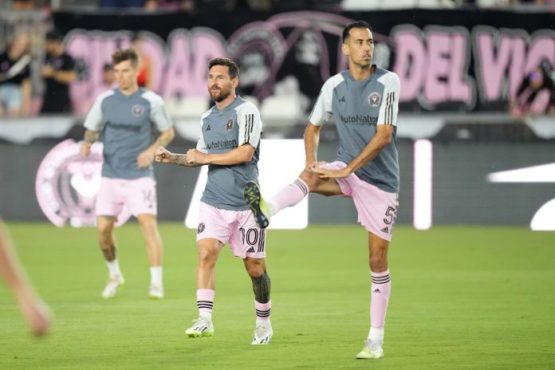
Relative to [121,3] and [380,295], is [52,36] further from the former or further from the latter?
[380,295]

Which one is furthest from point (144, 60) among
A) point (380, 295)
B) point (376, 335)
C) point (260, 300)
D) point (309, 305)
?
point (376, 335)

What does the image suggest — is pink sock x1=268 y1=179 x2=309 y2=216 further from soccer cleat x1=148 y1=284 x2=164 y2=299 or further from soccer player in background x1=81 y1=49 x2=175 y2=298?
soccer player in background x1=81 y1=49 x2=175 y2=298

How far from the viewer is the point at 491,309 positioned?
42.3 feet

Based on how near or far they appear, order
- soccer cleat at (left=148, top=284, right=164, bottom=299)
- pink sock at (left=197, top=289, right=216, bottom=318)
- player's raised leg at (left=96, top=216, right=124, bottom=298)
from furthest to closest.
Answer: player's raised leg at (left=96, top=216, right=124, bottom=298) < soccer cleat at (left=148, top=284, right=164, bottom=299) < pink sock at (left=197, top=289, right=216, bottom=318)

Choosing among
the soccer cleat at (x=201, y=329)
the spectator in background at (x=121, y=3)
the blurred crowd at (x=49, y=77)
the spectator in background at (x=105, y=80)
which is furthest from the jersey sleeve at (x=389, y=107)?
the spectator in background at (x=121, y=3)

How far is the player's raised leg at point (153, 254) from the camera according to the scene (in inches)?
552

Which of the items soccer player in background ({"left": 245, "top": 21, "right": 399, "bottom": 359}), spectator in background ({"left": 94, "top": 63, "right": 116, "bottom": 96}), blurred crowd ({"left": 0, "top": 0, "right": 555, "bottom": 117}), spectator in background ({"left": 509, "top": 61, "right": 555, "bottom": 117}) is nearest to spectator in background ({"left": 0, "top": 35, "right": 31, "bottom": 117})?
blurred crowd ({"left": 0, "top": 0, "right": 555, "bottom": 117})

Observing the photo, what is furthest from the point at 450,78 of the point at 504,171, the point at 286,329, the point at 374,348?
the point at 374,348

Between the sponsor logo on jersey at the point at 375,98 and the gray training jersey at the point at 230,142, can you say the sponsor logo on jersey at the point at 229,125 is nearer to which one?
the gray training jersey at the point at 230,142

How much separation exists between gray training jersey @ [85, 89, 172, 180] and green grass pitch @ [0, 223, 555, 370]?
1353 millimetres

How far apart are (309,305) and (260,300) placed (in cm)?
286

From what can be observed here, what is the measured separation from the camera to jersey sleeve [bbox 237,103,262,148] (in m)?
10.5

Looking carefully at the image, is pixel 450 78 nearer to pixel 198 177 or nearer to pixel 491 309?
pixel 198 177

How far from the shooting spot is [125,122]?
14.4 metres
